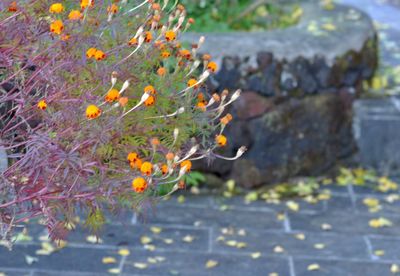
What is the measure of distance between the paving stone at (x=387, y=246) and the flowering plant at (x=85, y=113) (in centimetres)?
189

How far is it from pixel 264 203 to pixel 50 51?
8.97 feet

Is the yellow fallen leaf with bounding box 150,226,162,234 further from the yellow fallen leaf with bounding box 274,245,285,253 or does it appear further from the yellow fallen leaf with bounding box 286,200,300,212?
the yellow fallen leaf with bounding box 286,200,300,212

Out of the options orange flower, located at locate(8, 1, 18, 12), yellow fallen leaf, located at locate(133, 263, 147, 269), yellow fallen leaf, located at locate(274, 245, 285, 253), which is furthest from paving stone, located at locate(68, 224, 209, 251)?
orange flower, located at locate(8, 1, 18, 12)

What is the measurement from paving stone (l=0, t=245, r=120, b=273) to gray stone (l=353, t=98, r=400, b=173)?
1867mm

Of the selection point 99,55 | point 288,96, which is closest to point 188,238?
point 288,96

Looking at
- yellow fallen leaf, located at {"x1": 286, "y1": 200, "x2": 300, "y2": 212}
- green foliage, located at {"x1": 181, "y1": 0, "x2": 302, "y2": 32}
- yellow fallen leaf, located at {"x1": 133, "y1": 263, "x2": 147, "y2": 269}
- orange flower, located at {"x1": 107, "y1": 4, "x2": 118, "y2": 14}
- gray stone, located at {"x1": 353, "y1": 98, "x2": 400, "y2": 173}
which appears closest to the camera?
orange flower, located at {"x1": 107, "y1": 4, "x2": 118, "y2": 14}

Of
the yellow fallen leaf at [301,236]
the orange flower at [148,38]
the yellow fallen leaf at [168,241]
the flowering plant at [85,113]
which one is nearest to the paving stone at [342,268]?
the yellow fallen leaf at [301,236]

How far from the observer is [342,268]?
4.13 metres

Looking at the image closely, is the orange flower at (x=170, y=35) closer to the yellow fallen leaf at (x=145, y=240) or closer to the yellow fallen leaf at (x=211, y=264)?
the yellow fallen leaf at (x=211, y=264)

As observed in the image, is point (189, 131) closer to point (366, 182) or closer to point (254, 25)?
point (366, 182)

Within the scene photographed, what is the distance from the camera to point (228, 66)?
4957 millimetres

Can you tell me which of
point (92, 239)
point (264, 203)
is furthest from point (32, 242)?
point (264, 203)

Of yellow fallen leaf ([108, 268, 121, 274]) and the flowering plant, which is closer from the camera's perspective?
the flowering plant

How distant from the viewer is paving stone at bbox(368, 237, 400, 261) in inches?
168
